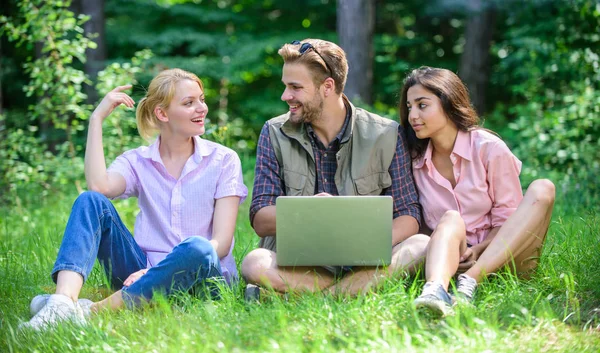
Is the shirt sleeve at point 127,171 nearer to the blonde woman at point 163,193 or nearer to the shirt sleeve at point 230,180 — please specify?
the blonde woman at point 163,193

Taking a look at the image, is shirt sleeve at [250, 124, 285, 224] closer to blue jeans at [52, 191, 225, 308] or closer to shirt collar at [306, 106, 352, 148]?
shirt collar at [306, 106, 352, 148]

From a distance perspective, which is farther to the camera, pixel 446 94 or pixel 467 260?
pixel 446 94

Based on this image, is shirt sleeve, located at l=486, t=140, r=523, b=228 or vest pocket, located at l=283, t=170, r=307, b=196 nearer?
shirt sleeve, located at l=486, t=140, r=523, b=228

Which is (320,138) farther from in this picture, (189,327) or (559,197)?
(559,197)

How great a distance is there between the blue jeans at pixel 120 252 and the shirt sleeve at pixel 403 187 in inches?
36.3

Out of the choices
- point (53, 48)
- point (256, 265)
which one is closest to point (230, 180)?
point (256, 265)

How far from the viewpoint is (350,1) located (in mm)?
8242

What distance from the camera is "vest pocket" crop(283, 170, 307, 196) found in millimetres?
3602

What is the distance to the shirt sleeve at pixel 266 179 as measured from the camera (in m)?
3.58

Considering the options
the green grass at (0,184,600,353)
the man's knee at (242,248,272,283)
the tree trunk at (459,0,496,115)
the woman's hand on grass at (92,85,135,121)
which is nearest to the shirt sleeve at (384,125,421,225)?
the green grass at (0,184,600,353)

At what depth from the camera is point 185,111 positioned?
11.7ft

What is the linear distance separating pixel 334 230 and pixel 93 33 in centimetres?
761

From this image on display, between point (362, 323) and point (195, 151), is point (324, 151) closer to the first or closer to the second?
point (195, 151)

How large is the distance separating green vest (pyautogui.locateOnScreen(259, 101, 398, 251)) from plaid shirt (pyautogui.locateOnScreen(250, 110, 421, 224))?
27 mm
